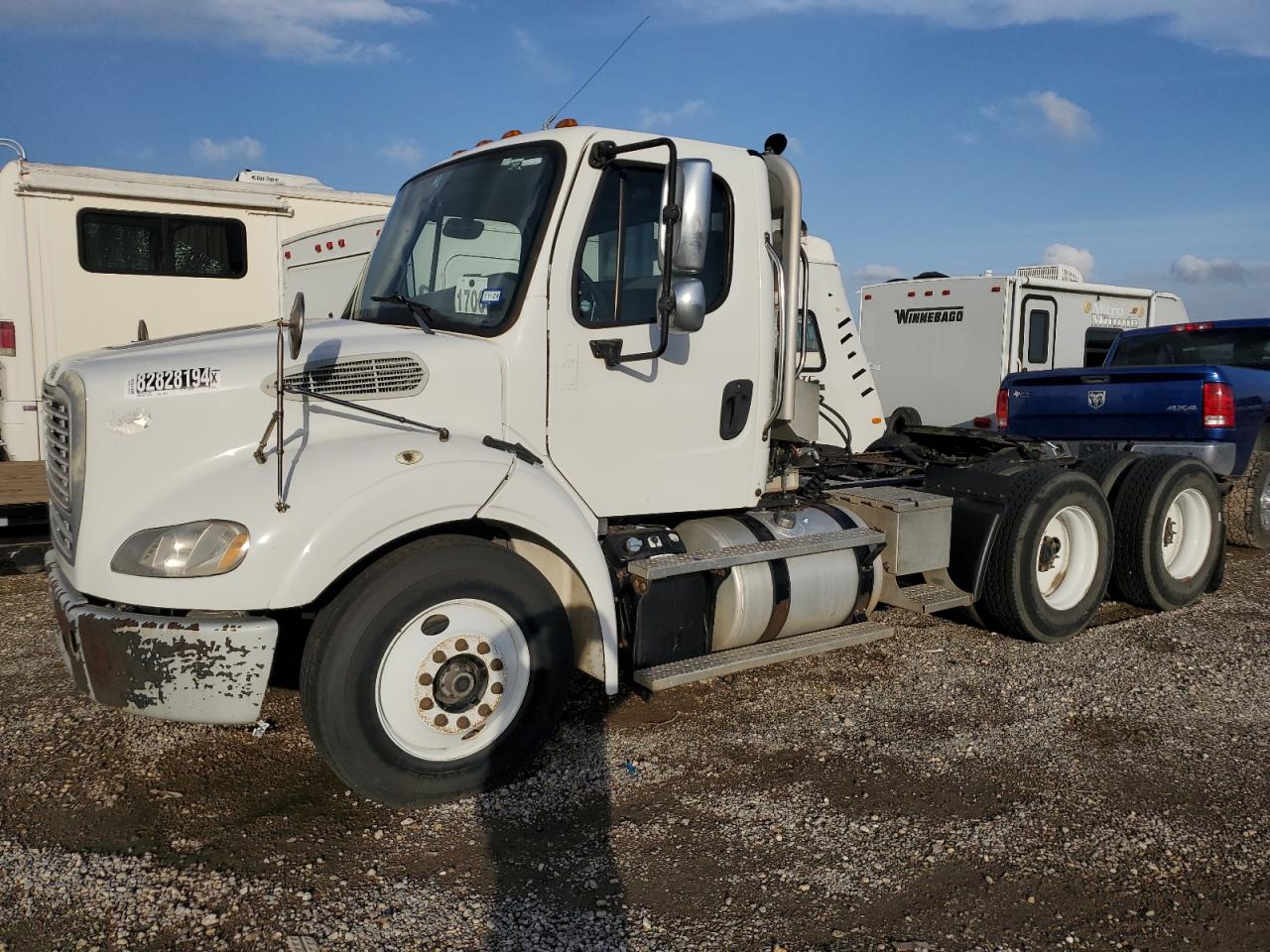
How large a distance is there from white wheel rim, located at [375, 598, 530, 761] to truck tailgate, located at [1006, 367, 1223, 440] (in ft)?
20.4

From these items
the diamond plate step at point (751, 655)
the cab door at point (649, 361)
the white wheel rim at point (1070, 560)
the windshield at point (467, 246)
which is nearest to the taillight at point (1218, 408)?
the white wheel rim at point (1070, 560)

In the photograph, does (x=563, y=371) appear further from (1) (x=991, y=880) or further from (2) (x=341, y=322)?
(1) (x=991, y=880)

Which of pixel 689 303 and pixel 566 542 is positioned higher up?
pixel 689 303

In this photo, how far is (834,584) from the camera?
5.07 metres

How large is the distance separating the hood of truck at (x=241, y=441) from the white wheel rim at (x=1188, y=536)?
526cm

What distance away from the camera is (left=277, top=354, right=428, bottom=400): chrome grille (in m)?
3.74

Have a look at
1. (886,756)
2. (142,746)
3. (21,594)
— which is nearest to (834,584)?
(886,756)

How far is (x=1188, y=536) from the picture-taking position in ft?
23.2

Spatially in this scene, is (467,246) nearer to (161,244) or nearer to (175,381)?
(175,381)

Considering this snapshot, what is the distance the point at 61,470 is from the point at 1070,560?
548 centimetres

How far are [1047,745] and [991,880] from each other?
135 cm

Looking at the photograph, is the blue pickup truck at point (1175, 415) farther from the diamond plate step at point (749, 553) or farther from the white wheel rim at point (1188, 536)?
the diamond plate step at point (749, 553)

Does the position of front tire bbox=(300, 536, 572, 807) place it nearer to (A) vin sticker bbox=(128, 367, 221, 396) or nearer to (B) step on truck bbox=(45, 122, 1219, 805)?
(B) step on truck bbox=(45, 122, 1219, 805)

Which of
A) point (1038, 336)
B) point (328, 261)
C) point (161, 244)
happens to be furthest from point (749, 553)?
point (1038, 336)
